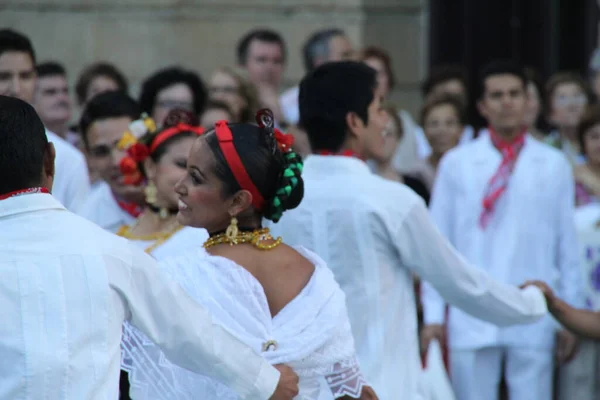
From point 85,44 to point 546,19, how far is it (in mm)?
4107

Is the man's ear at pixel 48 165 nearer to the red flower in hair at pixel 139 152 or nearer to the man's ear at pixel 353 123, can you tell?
the man's ear at pixel 353 123

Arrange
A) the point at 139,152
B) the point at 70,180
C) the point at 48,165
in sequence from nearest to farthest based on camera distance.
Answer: the point at 48,165, the point at 139,152, the point at 70,180

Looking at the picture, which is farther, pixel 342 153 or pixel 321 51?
pixel 321 51

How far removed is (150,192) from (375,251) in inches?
44.7

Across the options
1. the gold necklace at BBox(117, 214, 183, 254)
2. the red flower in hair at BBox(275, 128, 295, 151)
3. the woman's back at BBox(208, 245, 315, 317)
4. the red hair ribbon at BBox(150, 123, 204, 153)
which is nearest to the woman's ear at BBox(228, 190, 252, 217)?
the woman's back at BBox(208, 245, 315, 317)

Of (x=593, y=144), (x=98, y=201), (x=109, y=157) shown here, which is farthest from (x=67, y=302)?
(x=593, y=144)

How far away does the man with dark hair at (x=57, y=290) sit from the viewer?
126 inches

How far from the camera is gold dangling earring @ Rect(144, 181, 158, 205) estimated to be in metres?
5.49

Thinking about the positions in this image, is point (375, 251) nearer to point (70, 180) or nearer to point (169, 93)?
point (70, 180)

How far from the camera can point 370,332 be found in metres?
4.91

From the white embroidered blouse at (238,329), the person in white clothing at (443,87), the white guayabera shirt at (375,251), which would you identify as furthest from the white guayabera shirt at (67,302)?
the person in white clothing at (443,87)

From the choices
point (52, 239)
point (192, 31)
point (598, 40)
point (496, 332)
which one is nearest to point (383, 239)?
point (52, 239)

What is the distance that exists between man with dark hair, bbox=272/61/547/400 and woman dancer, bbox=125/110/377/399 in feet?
2.43

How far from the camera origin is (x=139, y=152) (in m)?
5.60
